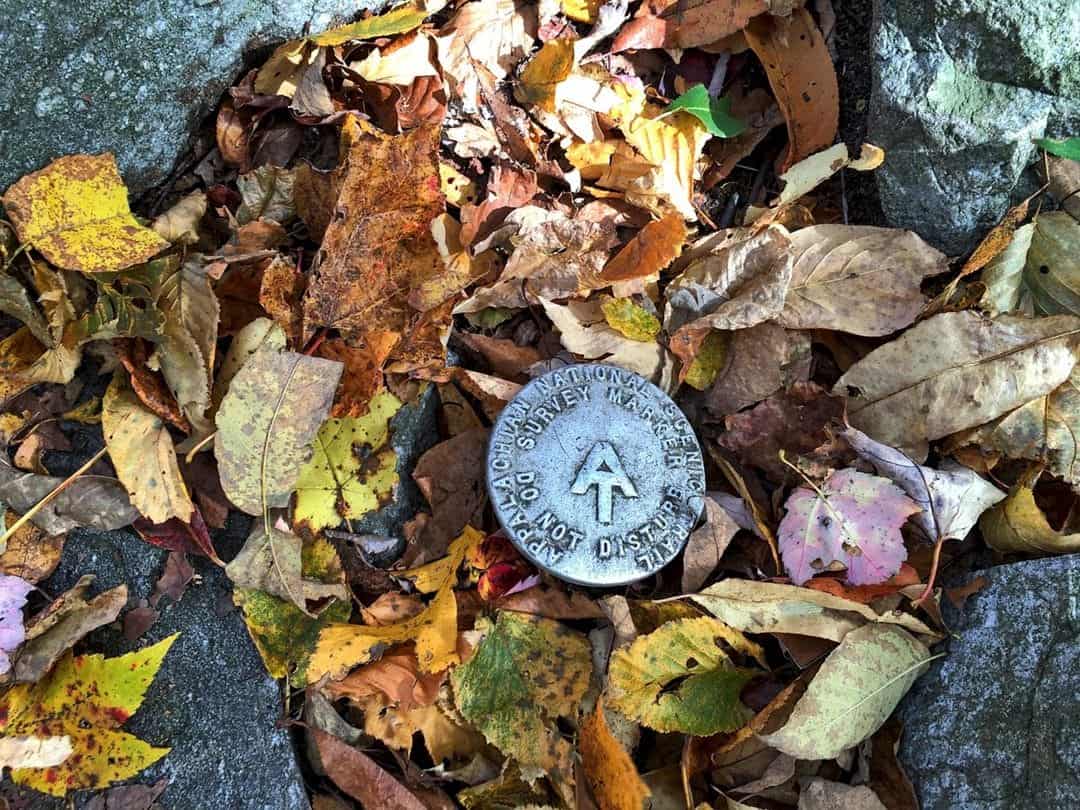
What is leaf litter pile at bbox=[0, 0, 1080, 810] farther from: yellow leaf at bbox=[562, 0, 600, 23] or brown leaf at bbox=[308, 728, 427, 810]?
yellow leaf at bbox=[562, 0, 600, 23]

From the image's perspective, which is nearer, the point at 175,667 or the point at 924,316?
the point at 175,667

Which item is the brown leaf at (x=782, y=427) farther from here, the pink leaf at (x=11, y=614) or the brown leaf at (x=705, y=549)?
the pink leaf at (x=11, y=614)

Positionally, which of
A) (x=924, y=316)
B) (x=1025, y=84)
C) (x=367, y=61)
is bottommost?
(x=924, y=316)

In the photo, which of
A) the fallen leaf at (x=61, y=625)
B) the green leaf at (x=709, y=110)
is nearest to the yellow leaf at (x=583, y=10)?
the green leaf at (x=709, y=110)

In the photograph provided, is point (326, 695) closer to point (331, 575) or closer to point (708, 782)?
point (331, 575)

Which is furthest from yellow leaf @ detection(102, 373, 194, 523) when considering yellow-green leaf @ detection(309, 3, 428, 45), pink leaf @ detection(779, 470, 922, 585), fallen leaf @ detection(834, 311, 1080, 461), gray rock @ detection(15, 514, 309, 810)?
fallen leaf @ detection(834, 311, 1080, 461)

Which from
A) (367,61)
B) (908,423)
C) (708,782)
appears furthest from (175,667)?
(908,423)
